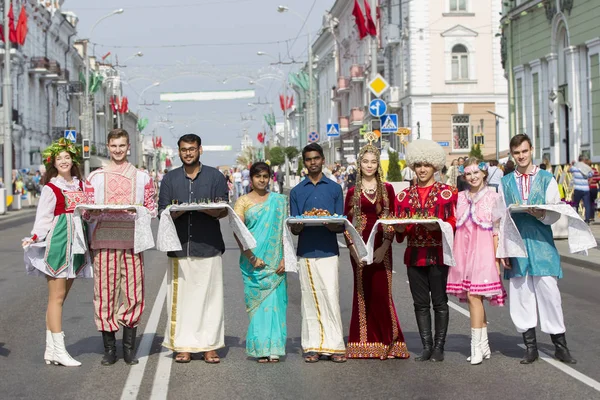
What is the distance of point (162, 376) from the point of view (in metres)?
8.27

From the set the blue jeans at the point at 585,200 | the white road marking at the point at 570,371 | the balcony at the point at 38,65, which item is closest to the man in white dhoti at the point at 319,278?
the white road marking at the point at 570,371

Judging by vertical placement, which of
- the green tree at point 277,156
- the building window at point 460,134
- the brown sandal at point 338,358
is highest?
the green tree at point 277,156

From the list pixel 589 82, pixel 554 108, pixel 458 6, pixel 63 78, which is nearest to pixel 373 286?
pixel 589 82

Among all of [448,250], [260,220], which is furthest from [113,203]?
[448,250]

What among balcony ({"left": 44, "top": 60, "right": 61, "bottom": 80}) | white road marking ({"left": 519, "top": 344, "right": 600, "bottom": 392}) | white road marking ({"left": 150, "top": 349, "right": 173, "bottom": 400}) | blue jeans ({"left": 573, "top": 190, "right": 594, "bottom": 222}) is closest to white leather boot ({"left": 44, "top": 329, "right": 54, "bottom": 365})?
white road marking ({"left": 150, "top": 349, "right": 173, "bottom": 400})

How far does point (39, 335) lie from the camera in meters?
10.6

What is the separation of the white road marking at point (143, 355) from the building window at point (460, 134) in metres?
41.1

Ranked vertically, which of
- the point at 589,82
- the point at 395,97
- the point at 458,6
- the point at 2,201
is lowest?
the point at 2,201

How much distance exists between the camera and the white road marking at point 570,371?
7848 millimetres

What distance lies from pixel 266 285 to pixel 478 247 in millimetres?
1782

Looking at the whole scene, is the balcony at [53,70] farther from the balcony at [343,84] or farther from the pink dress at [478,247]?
the pink dress at [478,247]

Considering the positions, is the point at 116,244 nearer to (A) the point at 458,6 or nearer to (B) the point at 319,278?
(B) the point at 319,278

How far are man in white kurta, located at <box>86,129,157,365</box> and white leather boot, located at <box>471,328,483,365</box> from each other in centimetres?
275

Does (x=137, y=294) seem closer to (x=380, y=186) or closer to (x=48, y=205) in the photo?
(x=48, y=205)
